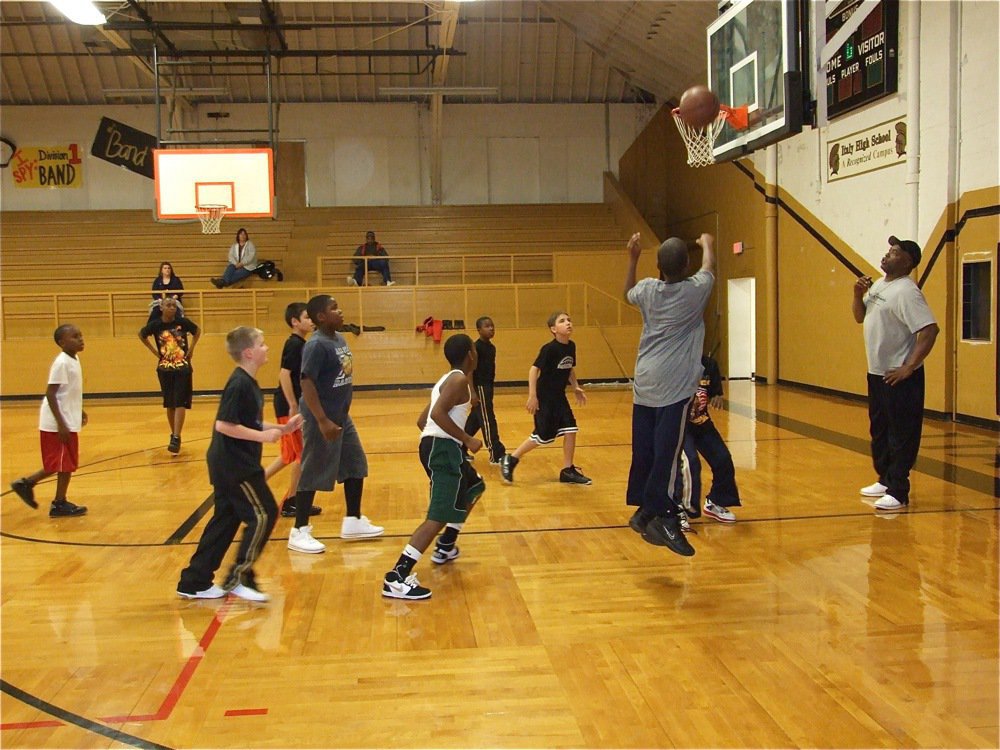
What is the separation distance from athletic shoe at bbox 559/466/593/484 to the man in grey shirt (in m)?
2.73

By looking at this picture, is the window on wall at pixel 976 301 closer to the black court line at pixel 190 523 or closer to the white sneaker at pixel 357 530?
the white sneaker at pixel 357 530

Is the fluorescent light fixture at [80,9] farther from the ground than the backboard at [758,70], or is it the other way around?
the fluorescent light fixture at [80,9]

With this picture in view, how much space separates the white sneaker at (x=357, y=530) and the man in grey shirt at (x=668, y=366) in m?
1.97

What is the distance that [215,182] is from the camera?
1516cm

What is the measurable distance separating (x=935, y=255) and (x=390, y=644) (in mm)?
9622

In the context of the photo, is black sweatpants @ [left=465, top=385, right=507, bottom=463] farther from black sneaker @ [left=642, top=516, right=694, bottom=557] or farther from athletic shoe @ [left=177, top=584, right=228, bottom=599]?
athletic shoe @ [left=177, top=584, right=228, bottom=599]

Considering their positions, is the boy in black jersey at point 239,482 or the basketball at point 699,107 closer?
the boy in black jersey at point 239,482

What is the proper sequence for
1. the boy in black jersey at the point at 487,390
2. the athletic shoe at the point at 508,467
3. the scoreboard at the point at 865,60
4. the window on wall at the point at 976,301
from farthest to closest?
1. the scoreboard at the point at 865,60
2. the window on wall at the point at 976,301
3. the boy in black jersey at the point at 487,390
4. the athletic shoe at the point at 508,467

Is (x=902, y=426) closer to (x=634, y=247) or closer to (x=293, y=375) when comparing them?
(x=634, y=247)

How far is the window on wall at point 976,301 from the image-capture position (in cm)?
1052

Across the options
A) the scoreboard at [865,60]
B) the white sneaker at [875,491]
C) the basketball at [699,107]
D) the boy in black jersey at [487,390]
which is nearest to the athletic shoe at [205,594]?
the boy in black jersey at [487,390]

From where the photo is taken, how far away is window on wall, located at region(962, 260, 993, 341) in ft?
34.5

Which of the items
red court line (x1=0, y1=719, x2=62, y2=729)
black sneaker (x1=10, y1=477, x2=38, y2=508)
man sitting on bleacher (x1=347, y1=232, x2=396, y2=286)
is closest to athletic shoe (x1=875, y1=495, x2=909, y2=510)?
red court line (x1=0, y1=719, x2=62, y2=729)

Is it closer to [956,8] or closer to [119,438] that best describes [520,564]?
[119,438]
